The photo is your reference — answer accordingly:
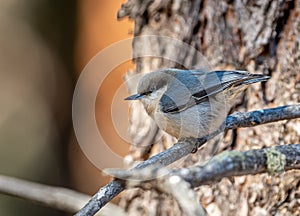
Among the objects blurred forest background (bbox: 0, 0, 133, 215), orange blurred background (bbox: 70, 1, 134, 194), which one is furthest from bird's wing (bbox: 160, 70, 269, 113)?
blurred forest background (bbox: 0, 0, 133, 215)

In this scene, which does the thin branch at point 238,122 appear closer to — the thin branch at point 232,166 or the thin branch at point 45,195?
the thin branch at point 45,195

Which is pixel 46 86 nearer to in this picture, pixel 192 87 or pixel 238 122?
pixel 192 87

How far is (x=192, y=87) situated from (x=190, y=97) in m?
0.04

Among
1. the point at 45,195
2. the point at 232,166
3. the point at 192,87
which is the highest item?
the point at 232,166

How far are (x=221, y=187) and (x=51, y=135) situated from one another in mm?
2547

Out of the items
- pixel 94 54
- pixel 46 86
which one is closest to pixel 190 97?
pixel 94 54

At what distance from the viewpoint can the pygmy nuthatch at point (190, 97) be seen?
2.33 metres

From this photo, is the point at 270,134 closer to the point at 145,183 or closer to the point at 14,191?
the point at 14,191

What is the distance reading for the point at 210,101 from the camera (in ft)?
7.90

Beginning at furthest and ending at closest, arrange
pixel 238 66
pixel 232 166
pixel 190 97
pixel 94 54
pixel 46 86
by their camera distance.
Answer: pixel 46 86
pixel 94 54
pixel 238 66
pixel 190 97
pixel 232 166

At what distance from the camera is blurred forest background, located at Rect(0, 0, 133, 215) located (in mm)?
4574

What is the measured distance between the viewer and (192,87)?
8.03ft

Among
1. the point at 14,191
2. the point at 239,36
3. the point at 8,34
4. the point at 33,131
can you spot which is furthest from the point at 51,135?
the point at 14,191

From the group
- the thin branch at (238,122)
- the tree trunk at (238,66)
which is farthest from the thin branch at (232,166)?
the tree trunk at (238,66)
